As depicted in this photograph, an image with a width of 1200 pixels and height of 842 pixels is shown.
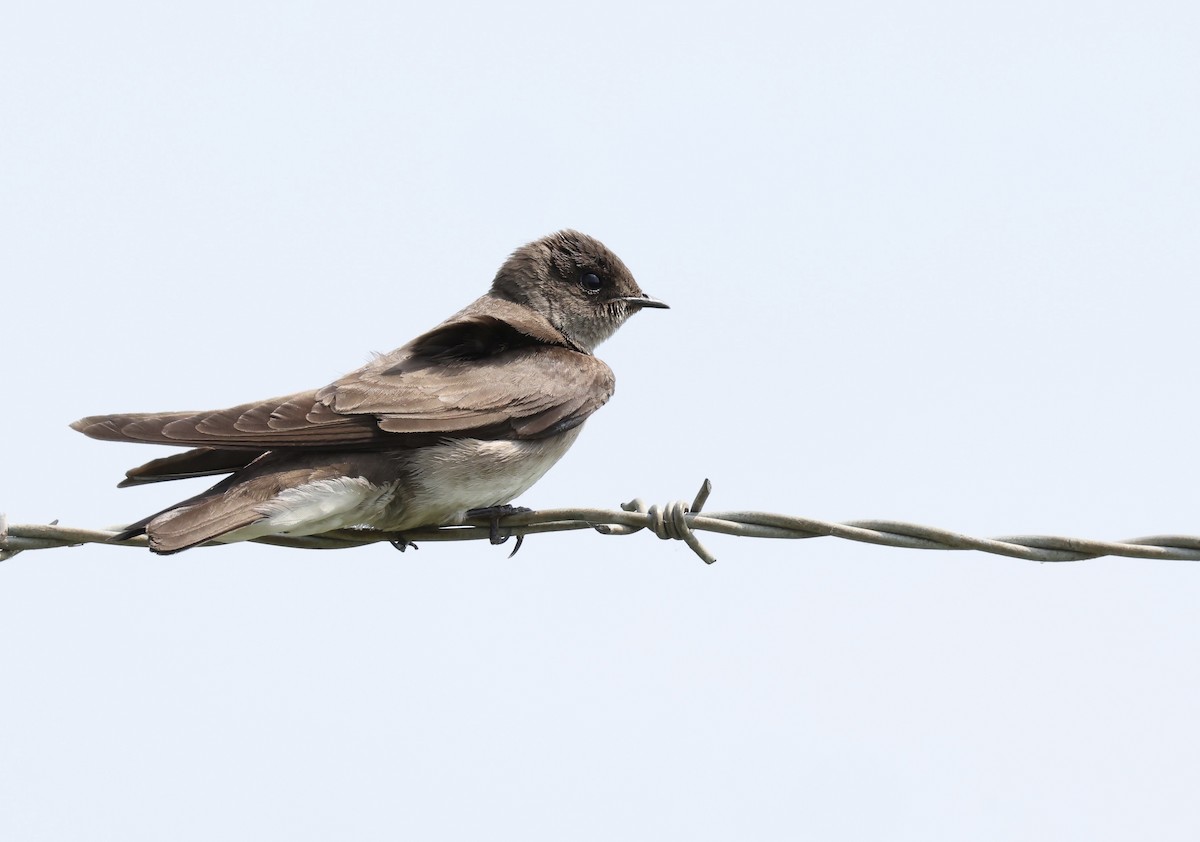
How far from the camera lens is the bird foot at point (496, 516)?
566 cm

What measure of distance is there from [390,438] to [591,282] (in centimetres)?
251

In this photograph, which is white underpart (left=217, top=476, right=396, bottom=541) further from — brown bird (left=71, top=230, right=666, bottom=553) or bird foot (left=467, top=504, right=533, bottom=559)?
bird foot (left=467, top=504, right=533, bottom=559)

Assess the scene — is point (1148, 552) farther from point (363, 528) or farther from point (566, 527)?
point (363, 528)

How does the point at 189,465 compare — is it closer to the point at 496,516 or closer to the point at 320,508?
the point at 320,508

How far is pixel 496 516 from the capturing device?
19.8 ft

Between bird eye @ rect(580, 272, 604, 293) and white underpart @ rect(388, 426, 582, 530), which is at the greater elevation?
bird eye @ rect(580, 272, 604, 293)

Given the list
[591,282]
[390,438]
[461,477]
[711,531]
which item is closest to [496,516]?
[461,477]

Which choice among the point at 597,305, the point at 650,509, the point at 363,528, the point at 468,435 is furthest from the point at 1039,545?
the point at 597,305

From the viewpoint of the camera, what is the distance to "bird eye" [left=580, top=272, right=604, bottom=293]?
26.8 ft

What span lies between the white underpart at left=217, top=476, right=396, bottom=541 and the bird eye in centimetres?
253

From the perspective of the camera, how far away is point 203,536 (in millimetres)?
5215

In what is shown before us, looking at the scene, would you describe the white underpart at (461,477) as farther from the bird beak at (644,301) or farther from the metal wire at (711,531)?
the bird beak at (644,301)

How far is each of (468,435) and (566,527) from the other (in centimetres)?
128

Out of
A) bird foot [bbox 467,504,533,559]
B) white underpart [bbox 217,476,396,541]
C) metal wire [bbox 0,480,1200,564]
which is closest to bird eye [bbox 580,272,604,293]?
bird foot [bbox 467,504,533,559]
